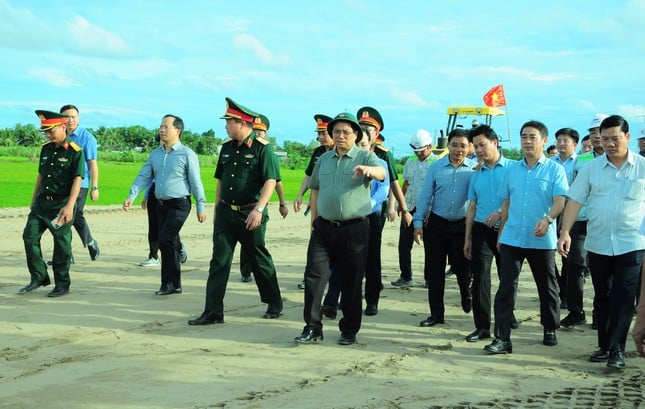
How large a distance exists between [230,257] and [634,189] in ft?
12.2

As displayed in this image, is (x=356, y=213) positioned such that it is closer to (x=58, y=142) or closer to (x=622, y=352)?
(x=622, y=352)

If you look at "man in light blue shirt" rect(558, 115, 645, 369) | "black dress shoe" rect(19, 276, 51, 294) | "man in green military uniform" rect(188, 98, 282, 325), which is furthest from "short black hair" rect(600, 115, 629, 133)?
"black dress shoe" rect(19, 276, 51, 294)

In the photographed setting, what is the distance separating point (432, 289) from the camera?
7805 millimetres

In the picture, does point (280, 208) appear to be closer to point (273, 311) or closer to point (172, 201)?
point (172, 201)

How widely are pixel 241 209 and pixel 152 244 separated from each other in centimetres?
374

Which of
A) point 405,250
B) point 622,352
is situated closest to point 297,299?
point 405,250

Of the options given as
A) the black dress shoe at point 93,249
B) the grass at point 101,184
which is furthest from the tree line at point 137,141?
the black dress shoe at point 93,249

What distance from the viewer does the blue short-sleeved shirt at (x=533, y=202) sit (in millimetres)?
6730

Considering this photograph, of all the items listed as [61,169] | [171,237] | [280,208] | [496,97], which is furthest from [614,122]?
[496,97]

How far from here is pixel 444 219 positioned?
7816 mm

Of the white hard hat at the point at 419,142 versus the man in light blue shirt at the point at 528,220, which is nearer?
the man in light blue shirt at the point at 528,220

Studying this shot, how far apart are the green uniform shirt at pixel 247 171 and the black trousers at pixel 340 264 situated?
1001 millimetres

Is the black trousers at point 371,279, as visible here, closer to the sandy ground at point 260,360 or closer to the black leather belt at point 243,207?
the sandy ground at point 260,360

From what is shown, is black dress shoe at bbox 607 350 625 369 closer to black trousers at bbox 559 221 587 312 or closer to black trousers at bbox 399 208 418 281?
black trousers at bbox 559 221 587 312
